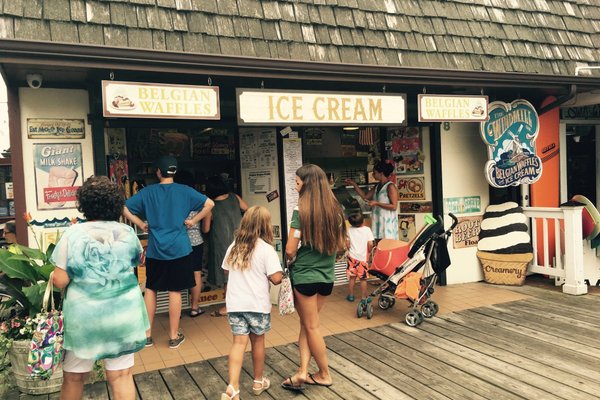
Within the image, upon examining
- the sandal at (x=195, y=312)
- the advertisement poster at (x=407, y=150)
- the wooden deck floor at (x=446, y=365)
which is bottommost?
the wooden deck floor at (x=446, y=365)

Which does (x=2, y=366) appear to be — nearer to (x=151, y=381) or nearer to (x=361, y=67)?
(x=151, y=381)

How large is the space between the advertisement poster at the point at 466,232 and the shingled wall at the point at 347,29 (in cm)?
208

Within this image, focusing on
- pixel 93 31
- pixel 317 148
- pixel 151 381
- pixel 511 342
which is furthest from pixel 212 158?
pixel 511 342

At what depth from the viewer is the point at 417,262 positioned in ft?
17.0

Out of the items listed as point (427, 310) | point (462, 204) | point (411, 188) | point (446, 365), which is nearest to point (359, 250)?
point (427, 310)

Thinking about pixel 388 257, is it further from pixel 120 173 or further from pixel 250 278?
pixel 120 173

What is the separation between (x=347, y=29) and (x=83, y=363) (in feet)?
14.4

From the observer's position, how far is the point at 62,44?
4.02 m

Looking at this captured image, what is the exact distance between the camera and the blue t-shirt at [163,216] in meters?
4.72

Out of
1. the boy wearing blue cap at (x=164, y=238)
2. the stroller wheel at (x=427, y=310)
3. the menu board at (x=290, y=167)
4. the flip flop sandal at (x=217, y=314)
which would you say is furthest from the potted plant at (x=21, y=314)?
the stroller wheel at (x=427, y=310)

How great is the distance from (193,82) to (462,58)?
11.0ft

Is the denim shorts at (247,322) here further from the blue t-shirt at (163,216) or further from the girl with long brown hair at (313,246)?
the blue t-shirt at (163,216)

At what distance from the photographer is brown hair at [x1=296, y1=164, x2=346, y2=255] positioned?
354 centimetres

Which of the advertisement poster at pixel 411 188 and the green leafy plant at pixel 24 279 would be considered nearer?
the green leafy plant at pixel 24 279
